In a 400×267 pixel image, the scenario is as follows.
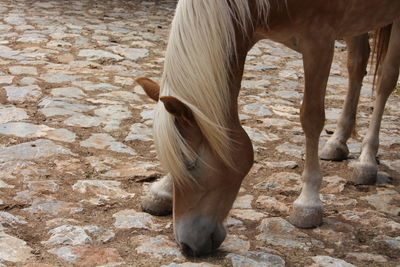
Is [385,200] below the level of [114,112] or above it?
above

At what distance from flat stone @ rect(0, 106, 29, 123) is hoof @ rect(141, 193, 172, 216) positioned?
1634 millimetres

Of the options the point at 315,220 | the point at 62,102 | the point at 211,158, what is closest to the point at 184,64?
the point at 211,158

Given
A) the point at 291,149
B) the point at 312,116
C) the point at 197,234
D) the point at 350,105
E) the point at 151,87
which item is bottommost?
the point at 291,149

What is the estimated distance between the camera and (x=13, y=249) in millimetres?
2652

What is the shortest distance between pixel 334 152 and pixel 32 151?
1891 mm

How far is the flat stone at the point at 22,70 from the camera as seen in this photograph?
5.48m

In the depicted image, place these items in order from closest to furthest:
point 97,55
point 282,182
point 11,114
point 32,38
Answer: point 282,182
point 11,114
point 97,55
point 32,38

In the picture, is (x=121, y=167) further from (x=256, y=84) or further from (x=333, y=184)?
(x=256, y=84)

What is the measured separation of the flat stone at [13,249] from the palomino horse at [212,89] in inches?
25.3

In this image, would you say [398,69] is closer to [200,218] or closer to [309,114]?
[309,114]

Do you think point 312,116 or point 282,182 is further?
point 282,182

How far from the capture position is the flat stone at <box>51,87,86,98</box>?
5.00 metres

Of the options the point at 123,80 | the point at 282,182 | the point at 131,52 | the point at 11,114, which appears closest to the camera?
the point at 282,182

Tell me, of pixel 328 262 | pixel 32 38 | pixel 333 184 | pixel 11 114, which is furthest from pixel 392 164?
pixel 32 38
